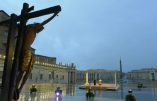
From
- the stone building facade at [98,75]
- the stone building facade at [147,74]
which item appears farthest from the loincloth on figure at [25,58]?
the stone building facade at [147,74]

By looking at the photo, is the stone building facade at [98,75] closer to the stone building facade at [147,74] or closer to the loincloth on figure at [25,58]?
the stone building facade at [147,74]

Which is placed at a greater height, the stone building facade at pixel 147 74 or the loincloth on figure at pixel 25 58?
the stone building facade at pixel 147 74

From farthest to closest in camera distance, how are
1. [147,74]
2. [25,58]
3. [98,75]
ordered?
[147,74]
[98,75]
[25,58]

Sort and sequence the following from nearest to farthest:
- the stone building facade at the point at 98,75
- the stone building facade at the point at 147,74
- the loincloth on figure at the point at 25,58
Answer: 1. the loincloth on figure at the point at 25,58
2. the stone building facade at the point at 98,75
3. the stone building facade at the point at 147,74

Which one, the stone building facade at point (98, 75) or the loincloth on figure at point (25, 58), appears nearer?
the loincloth on figure at point (25, 58)

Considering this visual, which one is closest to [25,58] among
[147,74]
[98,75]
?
[98,75]

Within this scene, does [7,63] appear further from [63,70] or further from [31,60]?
[63,70]

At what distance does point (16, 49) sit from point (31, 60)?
1.86 ft

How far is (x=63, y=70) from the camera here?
212 feet

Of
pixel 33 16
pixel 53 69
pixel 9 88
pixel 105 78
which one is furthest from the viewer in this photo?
pixel 105 78

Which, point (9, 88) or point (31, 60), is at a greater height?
point (31, 60)

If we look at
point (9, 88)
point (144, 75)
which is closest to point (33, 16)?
point (9, 88)

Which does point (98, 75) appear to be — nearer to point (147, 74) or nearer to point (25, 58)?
point (147, 74)

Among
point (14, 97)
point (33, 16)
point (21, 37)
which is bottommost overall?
point (14, 97)
